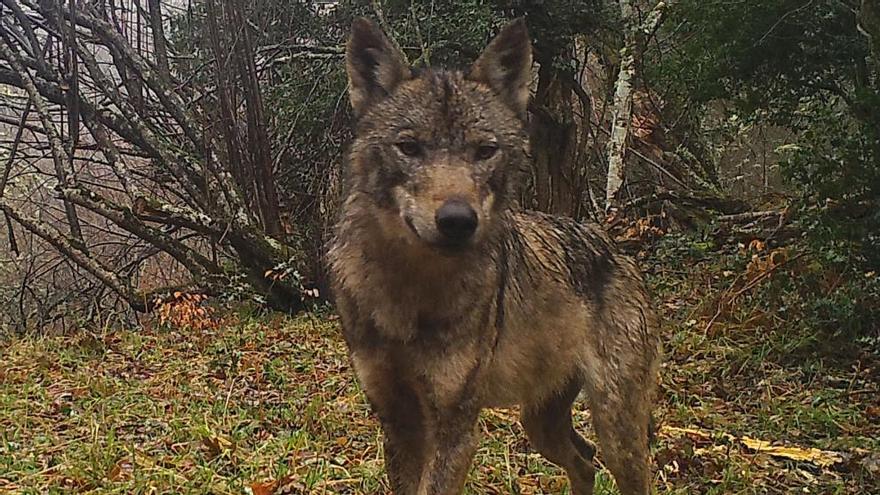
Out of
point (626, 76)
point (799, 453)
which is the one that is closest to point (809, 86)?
point (626, 76)

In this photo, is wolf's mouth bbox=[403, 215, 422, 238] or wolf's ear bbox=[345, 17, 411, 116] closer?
wolf's mouth bbox=[403, 215, 422, 238]

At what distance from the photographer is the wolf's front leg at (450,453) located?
338 cm

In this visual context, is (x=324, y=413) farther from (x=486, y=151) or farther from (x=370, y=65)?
(x=486, y=151)

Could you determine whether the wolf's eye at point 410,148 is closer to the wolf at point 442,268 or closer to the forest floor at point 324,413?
the wolf at point 442,268

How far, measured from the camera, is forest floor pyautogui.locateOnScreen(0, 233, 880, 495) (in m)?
4.81

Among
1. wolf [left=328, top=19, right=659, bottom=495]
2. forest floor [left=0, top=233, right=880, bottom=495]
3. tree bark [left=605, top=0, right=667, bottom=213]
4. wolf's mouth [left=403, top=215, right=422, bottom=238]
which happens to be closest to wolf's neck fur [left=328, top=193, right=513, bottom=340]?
wolf [left=328, top=19, right=659, bottom=495]

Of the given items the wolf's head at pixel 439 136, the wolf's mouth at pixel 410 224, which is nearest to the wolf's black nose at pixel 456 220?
the wolf's head at pixel 439 136

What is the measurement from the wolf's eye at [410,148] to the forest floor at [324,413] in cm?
199

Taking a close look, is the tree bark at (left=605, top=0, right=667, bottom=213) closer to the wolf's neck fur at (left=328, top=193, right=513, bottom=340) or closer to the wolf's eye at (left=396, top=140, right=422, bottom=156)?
the wolf's neck fur at (left=328, top=193, right=513, bottom=340)

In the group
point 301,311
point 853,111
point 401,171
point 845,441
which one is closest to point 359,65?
point 401,171

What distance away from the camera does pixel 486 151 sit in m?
3.47

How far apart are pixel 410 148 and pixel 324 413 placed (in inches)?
121

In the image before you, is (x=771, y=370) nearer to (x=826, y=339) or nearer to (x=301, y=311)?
(x=826, y=339)

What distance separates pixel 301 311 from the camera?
10898mm
